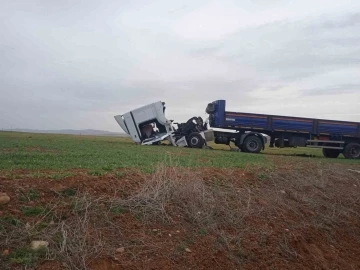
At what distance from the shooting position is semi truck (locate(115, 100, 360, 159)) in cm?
2011

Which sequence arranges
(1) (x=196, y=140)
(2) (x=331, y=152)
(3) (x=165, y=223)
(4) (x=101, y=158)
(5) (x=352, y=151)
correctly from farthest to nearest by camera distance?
(2) (x=331, y=152)
(5) (x=352, y=151)
(1) (x=196, y=140)
(4) (x=101, y=158)
(3) (x=165, y=223)

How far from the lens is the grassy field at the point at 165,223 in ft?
14.4

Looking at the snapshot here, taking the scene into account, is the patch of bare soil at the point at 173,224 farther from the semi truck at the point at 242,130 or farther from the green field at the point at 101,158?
the semi truck at the point at 242,130

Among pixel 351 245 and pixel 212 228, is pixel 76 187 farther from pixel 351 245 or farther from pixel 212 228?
pixel 351 245

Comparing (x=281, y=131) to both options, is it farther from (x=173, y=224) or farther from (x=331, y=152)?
(x=173, y=224)

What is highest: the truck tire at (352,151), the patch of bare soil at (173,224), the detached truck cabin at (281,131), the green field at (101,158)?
the detached truck cabin at (281,131)

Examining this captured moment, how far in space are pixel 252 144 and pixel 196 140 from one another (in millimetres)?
3217

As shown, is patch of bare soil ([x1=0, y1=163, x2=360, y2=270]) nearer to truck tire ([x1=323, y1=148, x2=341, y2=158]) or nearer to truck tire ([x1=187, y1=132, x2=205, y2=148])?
truck tire ([x1=187, y1=132, x2=205, y2=148])

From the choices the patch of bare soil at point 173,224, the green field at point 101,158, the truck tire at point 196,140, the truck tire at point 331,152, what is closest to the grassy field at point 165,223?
the patch of bare soil at point 173,224

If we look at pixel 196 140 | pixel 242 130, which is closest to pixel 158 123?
pixel 196 140

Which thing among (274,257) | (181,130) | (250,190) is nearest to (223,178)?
(250,190)

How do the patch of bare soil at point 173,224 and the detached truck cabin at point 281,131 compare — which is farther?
the detached truck cabin at point 281,131

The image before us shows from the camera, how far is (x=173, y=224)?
544 cm

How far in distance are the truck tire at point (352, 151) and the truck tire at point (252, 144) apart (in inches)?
221
